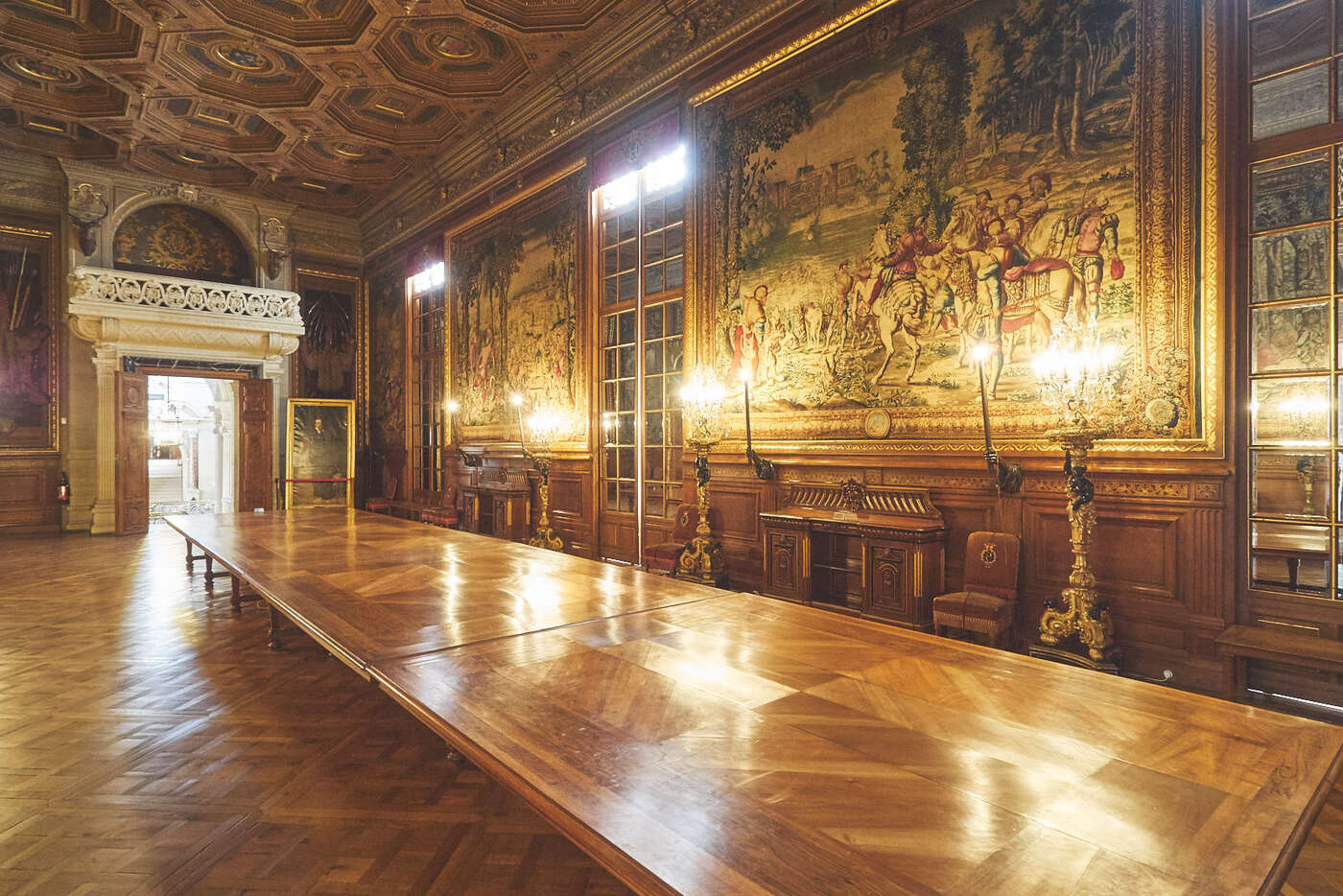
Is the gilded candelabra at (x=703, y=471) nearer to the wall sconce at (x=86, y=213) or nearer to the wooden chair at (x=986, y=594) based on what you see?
the wooden chair at (x=986, y=594)

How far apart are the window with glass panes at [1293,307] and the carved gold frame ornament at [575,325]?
5.93 m

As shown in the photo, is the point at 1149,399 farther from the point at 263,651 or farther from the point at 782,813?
the point at 263,651

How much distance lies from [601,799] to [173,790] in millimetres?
2303

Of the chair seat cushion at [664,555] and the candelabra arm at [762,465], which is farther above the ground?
the candelabra arm at [762,465]

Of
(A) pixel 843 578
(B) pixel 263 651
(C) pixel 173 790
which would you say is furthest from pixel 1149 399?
(B) pixel 263 651

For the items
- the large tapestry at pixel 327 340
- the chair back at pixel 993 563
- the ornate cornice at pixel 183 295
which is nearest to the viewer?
the chair back at pixel 993 563

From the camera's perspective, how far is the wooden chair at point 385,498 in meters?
12.0

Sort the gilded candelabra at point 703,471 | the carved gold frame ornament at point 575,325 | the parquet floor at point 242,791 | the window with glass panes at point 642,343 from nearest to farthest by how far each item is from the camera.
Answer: the parquet floor at point 242,791
the gilded candelabra at point 703,471
the window with glass panes at point 642,343
the carved gold frame ornament at point 575,325

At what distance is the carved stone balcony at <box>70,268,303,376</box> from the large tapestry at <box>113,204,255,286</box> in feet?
1.56

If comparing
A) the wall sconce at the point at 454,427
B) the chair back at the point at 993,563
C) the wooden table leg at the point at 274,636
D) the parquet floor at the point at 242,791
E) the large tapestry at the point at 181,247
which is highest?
the large tapestry at the point at 181,247

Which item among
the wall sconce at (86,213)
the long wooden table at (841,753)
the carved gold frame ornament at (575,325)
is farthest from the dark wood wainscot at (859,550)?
the wall sconce at (86,213)

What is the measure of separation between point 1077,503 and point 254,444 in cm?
1303

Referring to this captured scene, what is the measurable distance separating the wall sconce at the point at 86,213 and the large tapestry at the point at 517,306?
5660mm

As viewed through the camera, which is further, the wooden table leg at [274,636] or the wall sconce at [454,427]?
the wall sconce at [454,427]
